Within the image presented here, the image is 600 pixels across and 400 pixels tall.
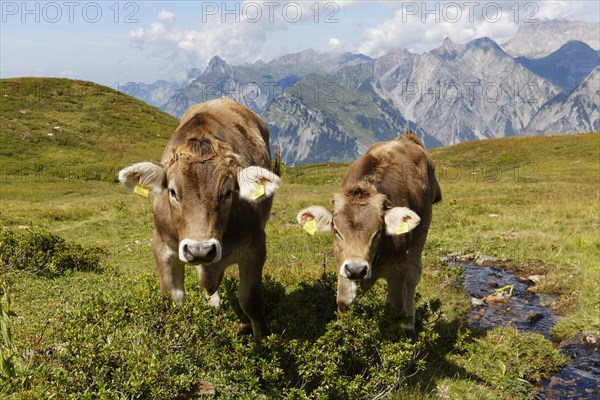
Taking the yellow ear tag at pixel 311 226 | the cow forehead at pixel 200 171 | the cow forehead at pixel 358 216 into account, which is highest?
the cow forehead at pixel 200 171

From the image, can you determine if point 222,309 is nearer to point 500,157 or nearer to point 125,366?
point 125,366

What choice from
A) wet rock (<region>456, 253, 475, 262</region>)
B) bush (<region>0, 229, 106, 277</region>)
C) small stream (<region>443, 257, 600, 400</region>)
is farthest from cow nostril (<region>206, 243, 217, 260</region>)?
wet rock (<region>456, 253, 475, 262</region>)

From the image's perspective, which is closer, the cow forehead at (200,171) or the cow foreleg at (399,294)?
the cow forehead at (200,171)

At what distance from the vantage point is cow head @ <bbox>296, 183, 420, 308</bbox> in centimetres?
660

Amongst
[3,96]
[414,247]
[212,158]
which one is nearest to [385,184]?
[414,247]

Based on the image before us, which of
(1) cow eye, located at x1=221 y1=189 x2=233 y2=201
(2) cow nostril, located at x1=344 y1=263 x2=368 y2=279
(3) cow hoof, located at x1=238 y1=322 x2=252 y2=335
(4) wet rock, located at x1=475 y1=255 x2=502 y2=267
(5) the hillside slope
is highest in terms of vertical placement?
(1) cow eye, located at x1=221 y1=189 x2=233 y2=201

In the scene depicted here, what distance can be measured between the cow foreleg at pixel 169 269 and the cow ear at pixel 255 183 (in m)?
1.52

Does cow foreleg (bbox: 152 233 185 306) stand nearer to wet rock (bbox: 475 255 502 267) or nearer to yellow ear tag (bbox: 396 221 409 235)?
yellow ear tag (bbox: 396 221 409 235)

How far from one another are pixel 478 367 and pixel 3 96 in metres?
74.1

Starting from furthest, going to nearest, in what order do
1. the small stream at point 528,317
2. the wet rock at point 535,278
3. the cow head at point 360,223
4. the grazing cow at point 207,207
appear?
the wet rock at point 535,278 → the small stream at point 528,317 → the cow head at point 360,223 → the grazing cow at point 207,207

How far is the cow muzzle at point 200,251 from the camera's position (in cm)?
555

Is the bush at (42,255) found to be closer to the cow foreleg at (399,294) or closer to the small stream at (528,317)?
the cow foreleg at (399,294)

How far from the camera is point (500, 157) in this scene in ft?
218

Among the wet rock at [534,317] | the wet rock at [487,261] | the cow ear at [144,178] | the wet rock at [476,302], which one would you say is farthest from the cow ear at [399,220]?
the wet rock at [487,261]
